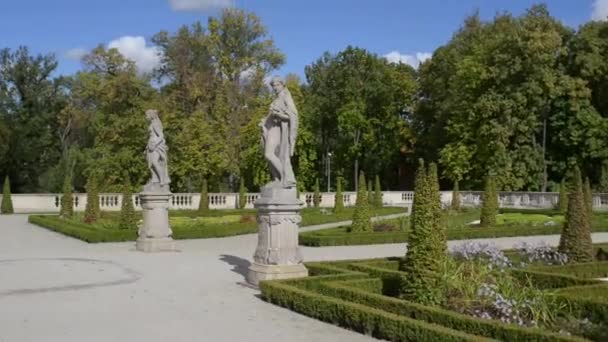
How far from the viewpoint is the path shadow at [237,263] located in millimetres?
15286

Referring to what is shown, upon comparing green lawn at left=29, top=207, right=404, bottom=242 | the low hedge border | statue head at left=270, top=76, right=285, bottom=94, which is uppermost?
statue head at left=270, top=76, right=285, bottom=94

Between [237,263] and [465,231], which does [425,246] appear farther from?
[465,231]

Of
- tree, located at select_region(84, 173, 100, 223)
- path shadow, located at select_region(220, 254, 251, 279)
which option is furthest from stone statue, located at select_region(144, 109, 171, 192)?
tree, located at select_region(84, 173, 100, 223)

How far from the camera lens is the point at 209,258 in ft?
58.3

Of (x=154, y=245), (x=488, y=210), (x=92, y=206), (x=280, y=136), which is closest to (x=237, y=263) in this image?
(x=154, y=245)

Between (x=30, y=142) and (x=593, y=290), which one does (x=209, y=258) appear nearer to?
(x=593, y=290)

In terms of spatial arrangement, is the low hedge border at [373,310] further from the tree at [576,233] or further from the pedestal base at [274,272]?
the tree at [576,233]

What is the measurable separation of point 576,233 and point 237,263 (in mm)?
7733

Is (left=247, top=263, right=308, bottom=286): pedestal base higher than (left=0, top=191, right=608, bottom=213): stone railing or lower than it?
lower

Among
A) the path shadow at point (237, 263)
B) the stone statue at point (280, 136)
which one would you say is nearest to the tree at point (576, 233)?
the stone statue at point (280, 136)

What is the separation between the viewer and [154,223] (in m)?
19.1

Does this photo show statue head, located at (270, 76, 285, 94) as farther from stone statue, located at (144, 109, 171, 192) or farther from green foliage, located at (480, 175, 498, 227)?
Result: green foliage, located at (480, 175, 498, 227)

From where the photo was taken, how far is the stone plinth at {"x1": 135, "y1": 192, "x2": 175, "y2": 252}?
1911 cm

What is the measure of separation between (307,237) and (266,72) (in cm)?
A: 2787
